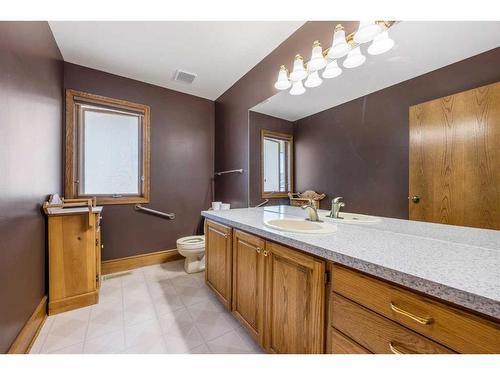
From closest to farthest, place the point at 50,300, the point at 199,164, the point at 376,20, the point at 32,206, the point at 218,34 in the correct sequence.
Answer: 1. the point at 376,20
2. the point at 32,206
3. the point at 50,300
4. the point at 218,34
5. the point at 199,164

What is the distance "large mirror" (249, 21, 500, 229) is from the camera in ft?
2.61

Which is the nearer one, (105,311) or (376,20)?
(376,20)

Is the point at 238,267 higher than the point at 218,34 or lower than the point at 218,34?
lower

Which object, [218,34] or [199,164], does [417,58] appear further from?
[199,164]

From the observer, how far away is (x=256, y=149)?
6.57 ft

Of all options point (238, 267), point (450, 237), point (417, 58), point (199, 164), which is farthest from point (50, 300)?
point (417, 58)

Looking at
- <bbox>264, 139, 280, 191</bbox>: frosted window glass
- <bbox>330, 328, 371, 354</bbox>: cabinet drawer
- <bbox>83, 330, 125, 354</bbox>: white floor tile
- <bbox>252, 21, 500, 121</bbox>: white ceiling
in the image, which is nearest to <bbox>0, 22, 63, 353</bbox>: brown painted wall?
<bbox>83, 330, 125, 354</bbox>: white floor tile

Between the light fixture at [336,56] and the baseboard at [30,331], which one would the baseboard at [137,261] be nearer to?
the baseboard at [30,331]

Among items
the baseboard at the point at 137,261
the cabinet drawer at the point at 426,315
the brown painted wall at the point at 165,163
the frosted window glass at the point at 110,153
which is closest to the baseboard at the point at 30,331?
the baseboard at the point at 137,261

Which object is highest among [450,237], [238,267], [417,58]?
[417,58]

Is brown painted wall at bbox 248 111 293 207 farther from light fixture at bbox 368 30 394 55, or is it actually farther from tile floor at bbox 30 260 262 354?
tile floor at bbox 30 260 262 354

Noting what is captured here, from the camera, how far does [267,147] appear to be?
185 cm

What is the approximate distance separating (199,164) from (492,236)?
2.69 m
